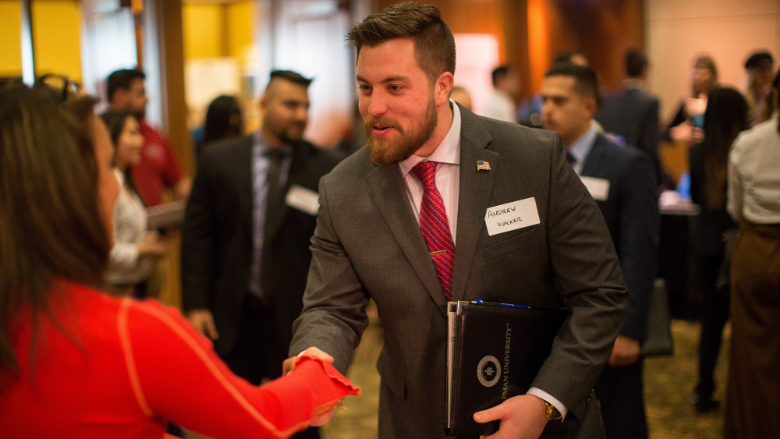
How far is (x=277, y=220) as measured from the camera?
2812 mm

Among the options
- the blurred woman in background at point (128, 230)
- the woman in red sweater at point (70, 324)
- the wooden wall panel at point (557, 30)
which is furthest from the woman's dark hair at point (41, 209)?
the wooden wall panel at point (557, 30)

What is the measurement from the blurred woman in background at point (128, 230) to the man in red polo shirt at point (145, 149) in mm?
736

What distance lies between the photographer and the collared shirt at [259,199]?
9.46ft

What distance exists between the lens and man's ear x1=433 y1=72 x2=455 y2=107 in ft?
5.24

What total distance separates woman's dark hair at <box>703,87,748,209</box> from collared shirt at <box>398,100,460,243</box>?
8.00 feet

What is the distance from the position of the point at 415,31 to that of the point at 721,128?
8.62ft

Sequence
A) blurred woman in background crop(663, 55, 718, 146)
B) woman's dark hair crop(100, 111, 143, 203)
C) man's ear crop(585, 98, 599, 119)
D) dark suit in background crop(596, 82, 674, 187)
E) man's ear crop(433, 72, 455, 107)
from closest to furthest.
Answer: man's ear crop(433, 72, 455, 107) < man's ear crop(585, 98, 599, 119) < woman's dark hair crop(100, 111, 143, 203) < dark suit in background crop(596, 82, 674, 187) < blurred woman in background crop(663, 55, 718, 146)

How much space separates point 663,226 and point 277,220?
357cm

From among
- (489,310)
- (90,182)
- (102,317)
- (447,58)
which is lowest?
(489,310)

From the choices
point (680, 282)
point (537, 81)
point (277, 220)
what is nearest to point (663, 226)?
point (680, 282)

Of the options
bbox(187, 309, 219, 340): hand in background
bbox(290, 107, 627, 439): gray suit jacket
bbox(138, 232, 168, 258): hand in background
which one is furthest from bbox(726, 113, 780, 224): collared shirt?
bbox(138, 232, 168, 258): hand in background

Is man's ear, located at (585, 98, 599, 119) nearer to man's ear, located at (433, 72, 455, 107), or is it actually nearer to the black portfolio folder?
man's ear, located at (433, 72, 455, 107)

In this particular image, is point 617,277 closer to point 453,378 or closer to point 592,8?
point 453,378

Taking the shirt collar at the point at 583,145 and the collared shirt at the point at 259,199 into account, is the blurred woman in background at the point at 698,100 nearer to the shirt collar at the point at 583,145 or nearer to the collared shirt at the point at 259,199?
the shirt collar at the point at 583,145
